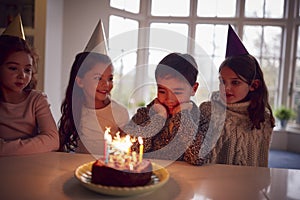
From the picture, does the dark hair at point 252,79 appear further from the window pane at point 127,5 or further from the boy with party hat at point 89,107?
the window pane at point 127,5

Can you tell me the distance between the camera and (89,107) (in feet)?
4.14

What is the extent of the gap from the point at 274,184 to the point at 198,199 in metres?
0.23

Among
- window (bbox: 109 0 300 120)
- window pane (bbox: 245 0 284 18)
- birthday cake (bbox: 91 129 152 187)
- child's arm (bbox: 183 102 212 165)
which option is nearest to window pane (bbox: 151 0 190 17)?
window (bbox: 109 0 300 120)

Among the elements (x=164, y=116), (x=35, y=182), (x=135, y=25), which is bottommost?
(x=35, y=182)

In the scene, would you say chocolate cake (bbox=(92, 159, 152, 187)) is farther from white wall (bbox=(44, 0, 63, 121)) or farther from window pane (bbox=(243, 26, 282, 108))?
window pane (bbox=(243, 26, 282, 108))

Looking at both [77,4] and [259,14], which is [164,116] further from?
[259,14]

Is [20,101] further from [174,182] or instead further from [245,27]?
[245,27]

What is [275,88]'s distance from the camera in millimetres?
3812

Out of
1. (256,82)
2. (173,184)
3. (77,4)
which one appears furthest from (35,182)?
(77,4)

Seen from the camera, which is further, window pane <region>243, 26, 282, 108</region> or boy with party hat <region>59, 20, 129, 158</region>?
window pane <region>243, 26, 282, 108</region>

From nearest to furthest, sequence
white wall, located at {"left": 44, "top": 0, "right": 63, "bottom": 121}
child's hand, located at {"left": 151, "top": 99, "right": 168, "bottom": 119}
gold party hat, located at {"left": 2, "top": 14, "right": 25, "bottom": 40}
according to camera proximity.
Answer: child's hand, located at {"left": 151, "top": 99, "right": 168, "bottom": 119}, gold party hat, located at {"left": 2, "top": 14, "right": 25, "bottom": 40}, white wall, located at {"left": 44, "top": 0, "right": 63, "bottom": 121}

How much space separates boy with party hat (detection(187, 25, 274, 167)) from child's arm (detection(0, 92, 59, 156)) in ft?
1.65

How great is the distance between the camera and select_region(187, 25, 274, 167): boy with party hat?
1.15m

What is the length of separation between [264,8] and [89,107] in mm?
3034
